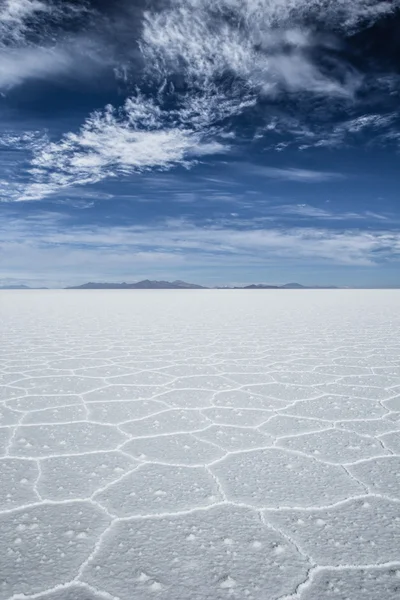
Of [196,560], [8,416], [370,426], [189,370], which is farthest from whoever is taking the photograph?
[189,370]

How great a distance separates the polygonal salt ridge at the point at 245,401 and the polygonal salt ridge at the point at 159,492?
1.00 metres

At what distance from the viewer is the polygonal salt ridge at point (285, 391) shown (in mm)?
2998

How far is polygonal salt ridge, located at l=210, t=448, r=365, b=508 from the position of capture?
1.57 m

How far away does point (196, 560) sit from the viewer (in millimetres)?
1216

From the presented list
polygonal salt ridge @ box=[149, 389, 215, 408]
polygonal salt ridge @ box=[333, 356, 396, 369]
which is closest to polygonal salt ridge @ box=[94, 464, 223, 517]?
polygonal salt ridge @ box=[149, 389, 215, 408]

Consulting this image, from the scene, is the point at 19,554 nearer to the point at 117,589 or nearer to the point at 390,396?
the point at 117,589

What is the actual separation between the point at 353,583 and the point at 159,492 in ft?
2.47

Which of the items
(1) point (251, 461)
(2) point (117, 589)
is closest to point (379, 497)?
(1) point (251, 461)

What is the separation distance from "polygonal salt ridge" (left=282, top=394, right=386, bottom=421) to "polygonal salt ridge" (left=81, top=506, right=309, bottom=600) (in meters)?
1.26

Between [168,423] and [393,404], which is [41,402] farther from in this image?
[393,404]

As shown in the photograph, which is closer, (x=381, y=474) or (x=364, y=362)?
(x=381, y=474)

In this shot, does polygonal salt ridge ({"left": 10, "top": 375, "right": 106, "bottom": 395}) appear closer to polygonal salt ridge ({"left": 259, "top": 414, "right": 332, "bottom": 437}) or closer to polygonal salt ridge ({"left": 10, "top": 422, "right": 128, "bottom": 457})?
polygonal salt ridge ({"left": 10, "top": 422, "right": 128, "bottom": 457})

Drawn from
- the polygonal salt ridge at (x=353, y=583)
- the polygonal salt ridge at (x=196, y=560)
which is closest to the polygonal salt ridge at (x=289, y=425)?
the polygonal salt ridge at (x=196, y=560)

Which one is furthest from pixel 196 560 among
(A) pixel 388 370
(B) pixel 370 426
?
(A) pixel 388 370
